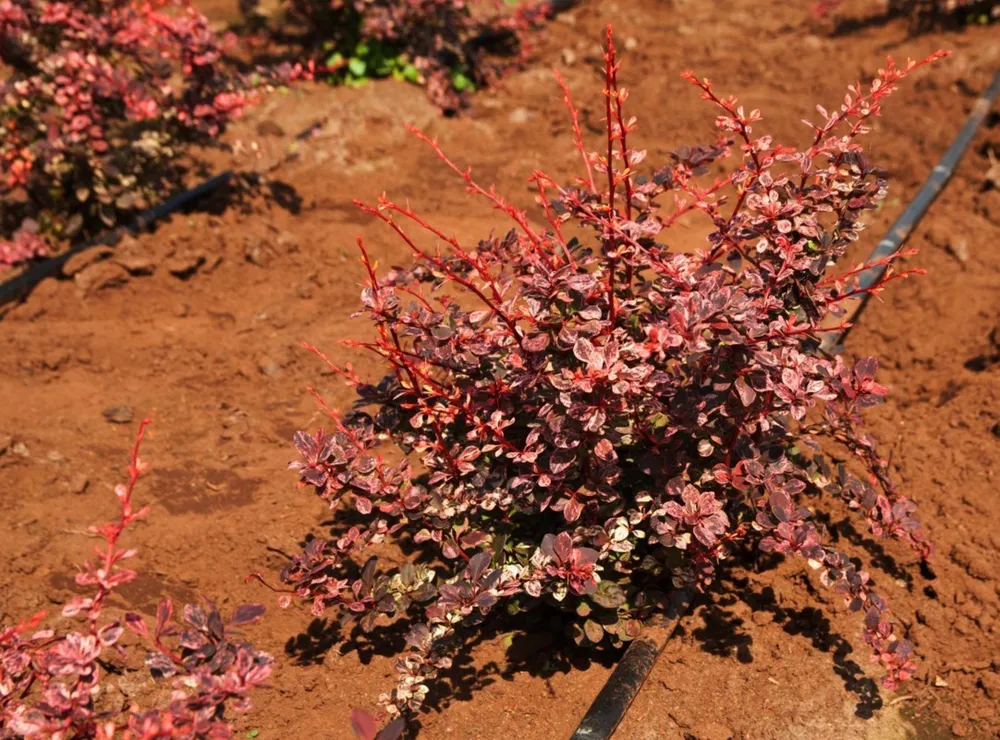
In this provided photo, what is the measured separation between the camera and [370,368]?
3.62m

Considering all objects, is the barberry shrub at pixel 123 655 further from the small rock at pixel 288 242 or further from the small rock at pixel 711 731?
the small rock at pixel 288 242

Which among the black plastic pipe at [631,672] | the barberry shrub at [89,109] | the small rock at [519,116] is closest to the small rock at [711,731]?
the black plastic pipe at [631,672]

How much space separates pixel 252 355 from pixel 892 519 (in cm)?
242

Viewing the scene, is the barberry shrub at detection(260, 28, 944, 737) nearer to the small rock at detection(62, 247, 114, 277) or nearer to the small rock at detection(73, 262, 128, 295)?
the small rock at detection(73, 262, 128, 295)

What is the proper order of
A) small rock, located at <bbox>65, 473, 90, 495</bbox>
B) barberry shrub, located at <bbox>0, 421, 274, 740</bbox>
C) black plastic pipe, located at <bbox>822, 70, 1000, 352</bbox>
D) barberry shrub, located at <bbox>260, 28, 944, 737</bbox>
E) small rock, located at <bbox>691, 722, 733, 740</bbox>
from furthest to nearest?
black plastic pipe, located at <bbox>822, 70, 1000, 352</bbox> < small rock, located at <bbox>65, 473, 90, 495</bbox> < small rock, located at <bbox>691, 722, 733, 740</bbox> < barberry shrub, located at <bbox>260, 28, 944, 737</bbox> < barberry shrub, located at <bbox>0, 421, 274, 740</bbox>

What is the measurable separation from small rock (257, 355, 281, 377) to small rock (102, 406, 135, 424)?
1.64 feet

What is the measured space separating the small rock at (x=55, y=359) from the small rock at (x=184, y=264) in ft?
2.16

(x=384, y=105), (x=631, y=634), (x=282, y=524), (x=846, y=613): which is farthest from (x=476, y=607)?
(x=384, y=105)

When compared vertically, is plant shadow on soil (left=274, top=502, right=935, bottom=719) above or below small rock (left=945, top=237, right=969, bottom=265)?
below

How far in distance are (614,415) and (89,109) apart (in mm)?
3267

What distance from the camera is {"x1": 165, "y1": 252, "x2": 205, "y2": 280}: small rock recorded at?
430 centimetres

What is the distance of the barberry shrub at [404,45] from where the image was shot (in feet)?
19.0

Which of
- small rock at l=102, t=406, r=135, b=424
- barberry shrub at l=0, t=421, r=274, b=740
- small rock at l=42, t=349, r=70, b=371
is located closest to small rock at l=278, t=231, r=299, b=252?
small rock at l=42, t=349, r=70, b=371

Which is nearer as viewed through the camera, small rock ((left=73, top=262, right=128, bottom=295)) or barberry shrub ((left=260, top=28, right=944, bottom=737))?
barberry shrub ((left=260, top=28, right=944, bottom=737))
